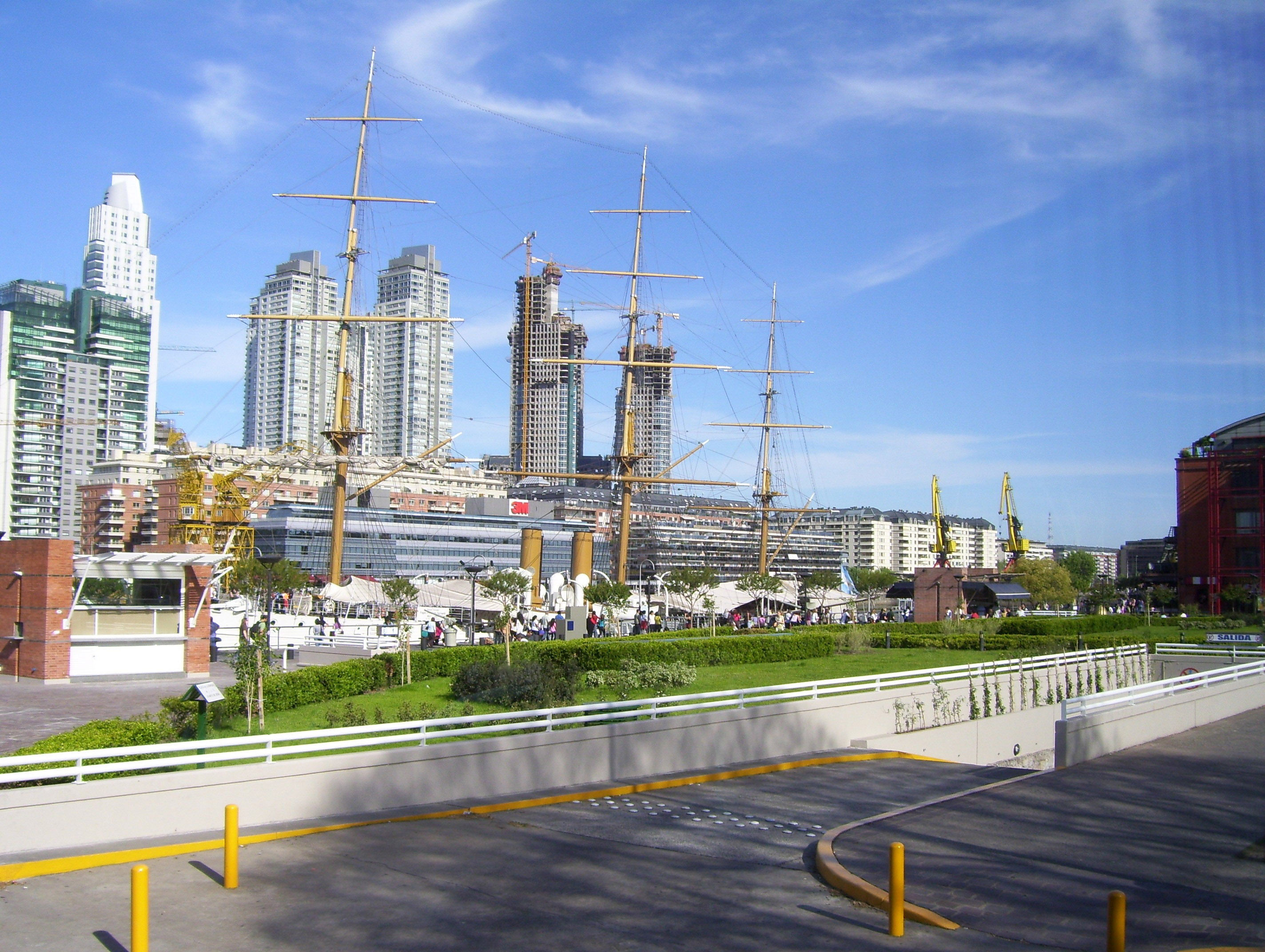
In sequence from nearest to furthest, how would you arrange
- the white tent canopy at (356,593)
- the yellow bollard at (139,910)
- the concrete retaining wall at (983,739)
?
the yellow bollard at (139,910), the concrete retaining wall at (983,739), the white tent canopy at (356,593)

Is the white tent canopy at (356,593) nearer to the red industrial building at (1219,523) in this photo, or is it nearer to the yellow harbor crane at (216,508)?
the yellow harbor crane at (216,508)

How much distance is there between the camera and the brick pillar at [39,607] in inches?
886

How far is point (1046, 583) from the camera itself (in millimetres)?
76688

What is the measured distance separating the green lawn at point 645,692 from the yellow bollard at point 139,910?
9.70 meters

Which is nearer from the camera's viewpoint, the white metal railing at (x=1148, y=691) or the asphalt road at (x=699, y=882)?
the asphalt road at (x=699, y=882)

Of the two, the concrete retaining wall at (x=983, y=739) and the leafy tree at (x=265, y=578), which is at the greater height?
the leafy tree at (x=265, y=578)

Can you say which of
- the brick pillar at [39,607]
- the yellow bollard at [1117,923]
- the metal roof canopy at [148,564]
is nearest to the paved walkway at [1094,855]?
the yellow bollard at [1117,923]

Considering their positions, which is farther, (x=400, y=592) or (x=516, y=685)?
(x=400, y=592)

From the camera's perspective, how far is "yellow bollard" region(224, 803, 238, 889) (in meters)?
8.81

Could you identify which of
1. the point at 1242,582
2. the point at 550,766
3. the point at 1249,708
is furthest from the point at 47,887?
the point at 1242,582

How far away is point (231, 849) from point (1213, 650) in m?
33.2

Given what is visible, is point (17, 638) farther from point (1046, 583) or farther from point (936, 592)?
point (1046, 583)

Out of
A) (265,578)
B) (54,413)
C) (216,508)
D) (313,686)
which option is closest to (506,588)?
(265,578)

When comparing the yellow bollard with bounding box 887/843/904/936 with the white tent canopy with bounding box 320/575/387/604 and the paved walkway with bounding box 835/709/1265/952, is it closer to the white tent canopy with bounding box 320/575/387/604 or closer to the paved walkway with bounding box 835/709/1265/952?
the paved walkway with bounding box 835/709/1265/952
